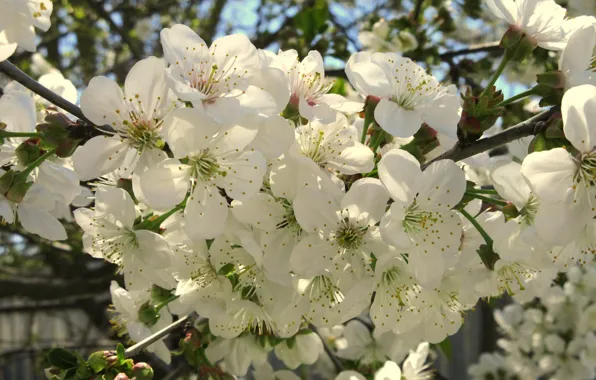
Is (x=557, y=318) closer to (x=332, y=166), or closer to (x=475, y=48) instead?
(x=475, y=48)

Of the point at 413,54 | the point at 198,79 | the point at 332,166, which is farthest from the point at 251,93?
the point at 413,54

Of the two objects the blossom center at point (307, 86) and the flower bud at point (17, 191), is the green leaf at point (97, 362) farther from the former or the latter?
the blossom center at point (307, 86)

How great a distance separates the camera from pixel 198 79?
1044 mm

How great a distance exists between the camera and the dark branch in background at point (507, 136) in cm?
105

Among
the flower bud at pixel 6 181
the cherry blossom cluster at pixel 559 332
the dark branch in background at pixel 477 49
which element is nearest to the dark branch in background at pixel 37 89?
the flower bud at pixel 6 181

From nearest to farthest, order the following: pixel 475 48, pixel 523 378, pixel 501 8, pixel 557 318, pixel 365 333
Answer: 1. pixel 501 8
2. pixel 365 333
3. pixel 475 48
4. pixel 557 318
5. pixel 523 378

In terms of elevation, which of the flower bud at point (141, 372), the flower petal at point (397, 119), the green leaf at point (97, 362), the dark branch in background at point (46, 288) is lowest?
the dark branch in background at point (46, 288)

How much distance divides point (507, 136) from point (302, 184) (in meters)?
0.38

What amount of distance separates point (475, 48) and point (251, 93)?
5.16ft

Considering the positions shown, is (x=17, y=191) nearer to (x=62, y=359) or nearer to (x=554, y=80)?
(x=62, y=359)

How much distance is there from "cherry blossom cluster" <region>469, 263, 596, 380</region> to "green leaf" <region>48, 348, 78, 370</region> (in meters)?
2.55

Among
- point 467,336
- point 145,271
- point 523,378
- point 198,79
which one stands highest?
point 198,79

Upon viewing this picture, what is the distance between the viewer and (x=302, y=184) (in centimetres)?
103

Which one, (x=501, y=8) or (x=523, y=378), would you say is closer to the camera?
(x=501, y=8)
